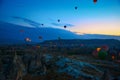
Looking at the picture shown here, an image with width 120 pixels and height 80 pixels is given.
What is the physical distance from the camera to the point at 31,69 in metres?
30.6

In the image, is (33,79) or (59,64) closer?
(33,79)

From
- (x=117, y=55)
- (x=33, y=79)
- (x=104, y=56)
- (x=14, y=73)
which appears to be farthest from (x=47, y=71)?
(x=117, y=55)

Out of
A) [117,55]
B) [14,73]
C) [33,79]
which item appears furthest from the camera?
[117,55]

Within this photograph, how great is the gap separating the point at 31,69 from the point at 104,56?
48.0 meters

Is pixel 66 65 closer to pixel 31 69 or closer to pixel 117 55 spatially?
pixel 31 69

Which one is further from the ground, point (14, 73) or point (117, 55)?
point (14, 73)

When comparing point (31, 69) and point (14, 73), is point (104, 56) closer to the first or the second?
point (31, 69)

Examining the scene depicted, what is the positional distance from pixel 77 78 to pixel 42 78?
220 inches

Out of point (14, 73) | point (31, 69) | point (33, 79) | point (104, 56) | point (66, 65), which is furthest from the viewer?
Result: point (104, 56)

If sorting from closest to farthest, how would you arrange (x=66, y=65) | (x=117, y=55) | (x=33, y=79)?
(x=33, y=79) → (x=66, y=65) → (x=117, y=55)

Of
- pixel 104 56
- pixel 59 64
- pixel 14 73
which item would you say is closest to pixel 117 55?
pixel 104 56

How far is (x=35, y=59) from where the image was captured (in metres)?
30.9

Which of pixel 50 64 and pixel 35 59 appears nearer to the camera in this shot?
pixel 35 59

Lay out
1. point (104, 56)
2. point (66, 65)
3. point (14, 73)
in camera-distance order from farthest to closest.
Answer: point (104, 56) → point (66, 65) → point (14, 73)
